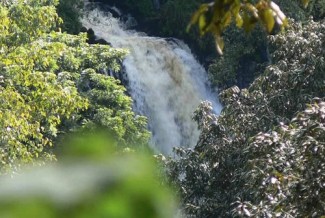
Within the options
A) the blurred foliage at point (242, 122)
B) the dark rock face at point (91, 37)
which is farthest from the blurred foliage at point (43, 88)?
the dark rock face at point (91, 37)

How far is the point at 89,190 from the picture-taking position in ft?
1.58

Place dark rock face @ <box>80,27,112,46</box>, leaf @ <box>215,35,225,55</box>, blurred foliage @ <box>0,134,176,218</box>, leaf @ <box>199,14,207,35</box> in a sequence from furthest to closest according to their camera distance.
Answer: dark rock face @ <box>80,27,112,46</box> → leaf @ <box>215,35,225,55</box> → leaf @ <box>199,14,207,35</box> → blurred foliage @ <box>0,134,176,218</box>

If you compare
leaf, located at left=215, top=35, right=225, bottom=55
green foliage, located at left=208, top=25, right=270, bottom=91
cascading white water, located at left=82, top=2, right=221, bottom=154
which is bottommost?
cascading white water, located at left=82, top=2, right=221, bottom=154

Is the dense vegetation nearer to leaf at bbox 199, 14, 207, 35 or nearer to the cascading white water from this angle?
leaf at bbox 199, 14, 207, 35

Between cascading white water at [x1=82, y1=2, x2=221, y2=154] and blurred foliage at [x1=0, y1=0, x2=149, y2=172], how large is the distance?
9.96 ft

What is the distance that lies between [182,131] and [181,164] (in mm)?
7622

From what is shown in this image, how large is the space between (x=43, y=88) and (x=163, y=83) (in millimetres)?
9269

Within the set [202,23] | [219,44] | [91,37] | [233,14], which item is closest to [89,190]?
[202,23]

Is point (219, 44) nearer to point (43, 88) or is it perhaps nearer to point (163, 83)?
point (43, 88)

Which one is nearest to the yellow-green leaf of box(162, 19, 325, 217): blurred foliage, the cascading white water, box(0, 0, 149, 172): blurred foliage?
box(0, 0, 149, 172): blurred foliage

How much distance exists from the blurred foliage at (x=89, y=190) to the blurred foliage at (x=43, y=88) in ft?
12.6

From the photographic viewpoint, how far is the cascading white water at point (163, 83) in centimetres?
1677

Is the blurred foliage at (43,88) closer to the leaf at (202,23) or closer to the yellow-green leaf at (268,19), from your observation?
the yellow-green leaf at (268,19)

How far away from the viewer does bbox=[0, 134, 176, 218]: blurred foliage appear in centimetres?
48
